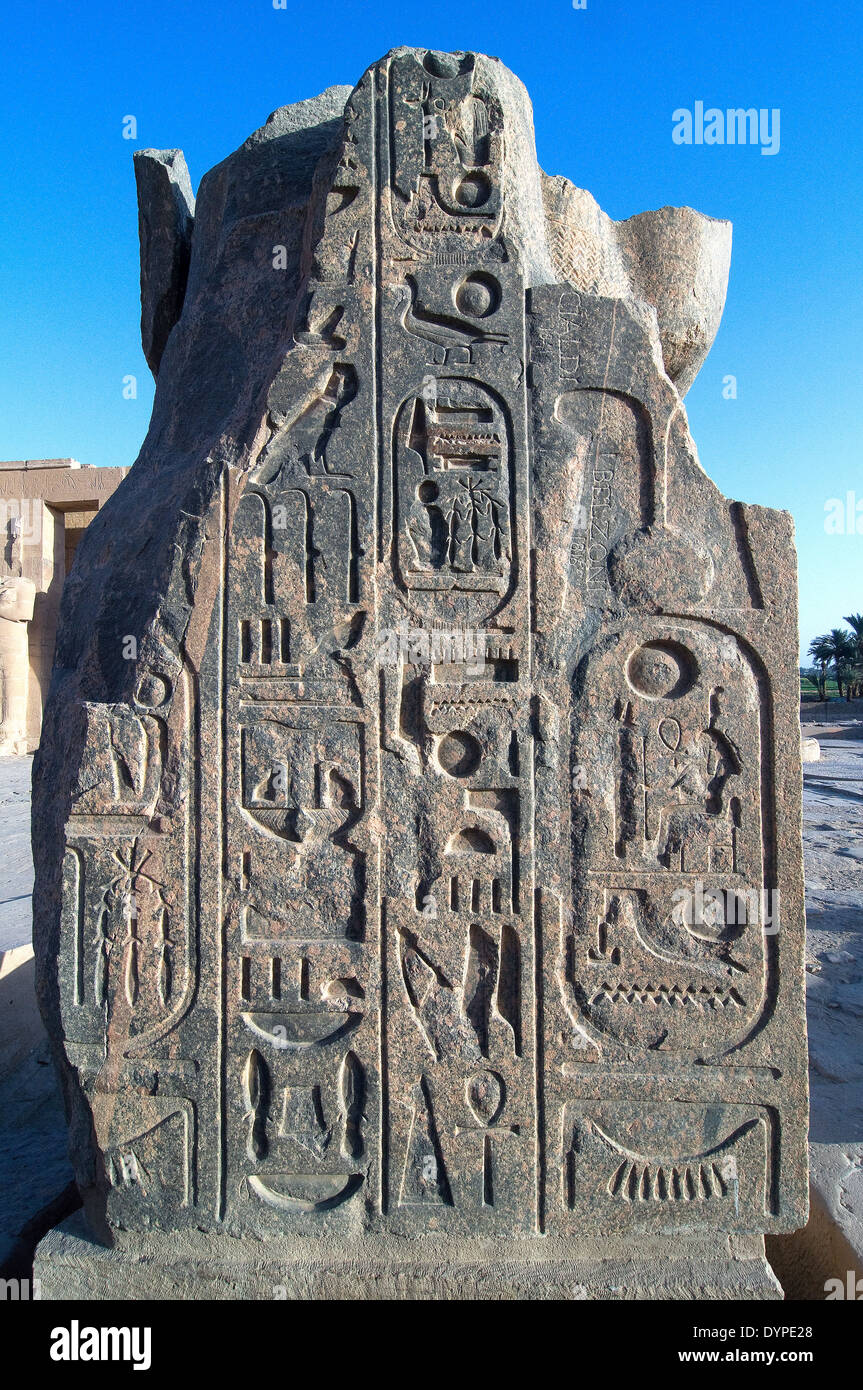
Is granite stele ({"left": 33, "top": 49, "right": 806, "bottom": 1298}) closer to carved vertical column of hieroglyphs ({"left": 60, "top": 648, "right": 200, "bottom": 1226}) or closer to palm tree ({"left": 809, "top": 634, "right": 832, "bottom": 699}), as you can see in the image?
carved vertical column of hieroglyphs ({"left": 60, "top": 648, "right": 200, "bottom": 1226})

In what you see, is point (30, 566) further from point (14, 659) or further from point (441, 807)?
point (441, 807)

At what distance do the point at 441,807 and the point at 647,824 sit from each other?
0.57m

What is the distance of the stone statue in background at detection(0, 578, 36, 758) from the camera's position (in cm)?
1650

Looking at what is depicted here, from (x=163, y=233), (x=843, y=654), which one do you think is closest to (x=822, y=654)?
(x=843, y=654)

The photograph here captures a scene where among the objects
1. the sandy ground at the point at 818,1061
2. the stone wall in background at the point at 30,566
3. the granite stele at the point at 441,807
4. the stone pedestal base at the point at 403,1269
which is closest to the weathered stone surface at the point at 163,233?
the granite stele at the point at 441,807

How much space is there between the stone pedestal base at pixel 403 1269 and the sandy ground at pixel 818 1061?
398 mm

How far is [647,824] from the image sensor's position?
249 cm

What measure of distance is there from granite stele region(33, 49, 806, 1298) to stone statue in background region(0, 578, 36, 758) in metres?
15.6

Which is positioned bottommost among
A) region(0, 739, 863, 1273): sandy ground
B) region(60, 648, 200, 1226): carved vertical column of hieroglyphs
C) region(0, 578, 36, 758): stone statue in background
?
region(0, 739, 863, 1273): sandy ground

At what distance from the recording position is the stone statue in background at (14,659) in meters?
16.5

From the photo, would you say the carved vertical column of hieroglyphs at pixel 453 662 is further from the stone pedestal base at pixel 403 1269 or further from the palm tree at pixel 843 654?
the palm tree at pixel 843 654

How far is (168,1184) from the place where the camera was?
2.45m

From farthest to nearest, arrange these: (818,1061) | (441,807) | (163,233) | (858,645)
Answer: (858,645)
(818,1061)
(163,233)
(441,807)

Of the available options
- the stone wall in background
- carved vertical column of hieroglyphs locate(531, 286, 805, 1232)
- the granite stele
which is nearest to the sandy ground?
the granite stele
